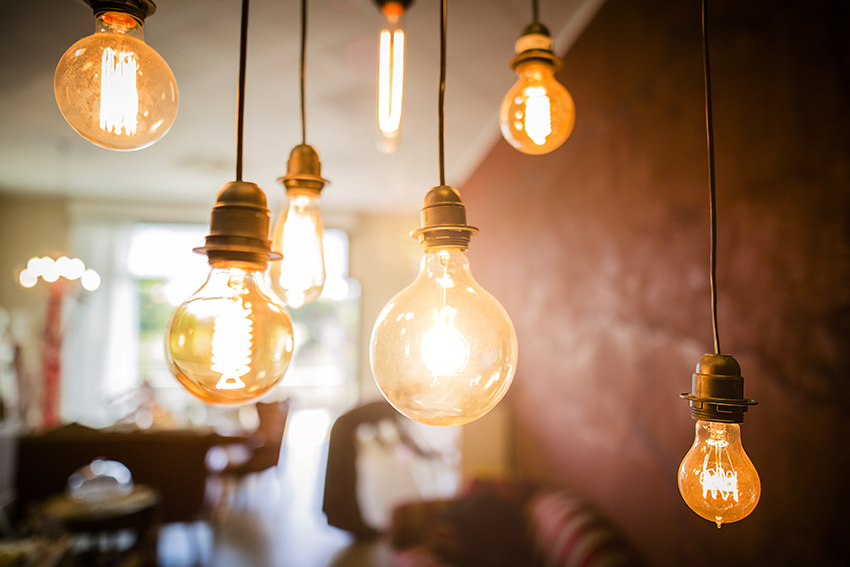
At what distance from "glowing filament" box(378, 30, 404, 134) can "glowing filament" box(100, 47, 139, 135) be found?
2.06ft

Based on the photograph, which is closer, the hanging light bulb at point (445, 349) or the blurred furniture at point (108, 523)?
the hanging light bulb at point (445, 349)

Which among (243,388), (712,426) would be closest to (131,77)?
(243,388)

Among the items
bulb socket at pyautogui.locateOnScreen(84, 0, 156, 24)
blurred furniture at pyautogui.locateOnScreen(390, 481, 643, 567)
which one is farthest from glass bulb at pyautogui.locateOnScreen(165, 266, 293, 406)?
blurred furniture at pyautogui.locateOnScreen(390, 481, 643, 567)

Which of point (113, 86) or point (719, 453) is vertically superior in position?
point (113, 86)

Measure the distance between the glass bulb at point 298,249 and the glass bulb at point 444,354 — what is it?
32 centimetres

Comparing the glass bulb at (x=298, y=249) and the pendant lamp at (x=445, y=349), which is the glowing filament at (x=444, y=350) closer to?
the pendant lamp at (x=445, y=349)

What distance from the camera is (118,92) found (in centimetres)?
63

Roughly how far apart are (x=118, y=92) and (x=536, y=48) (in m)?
0.73

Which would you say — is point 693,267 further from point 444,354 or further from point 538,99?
point 444,354

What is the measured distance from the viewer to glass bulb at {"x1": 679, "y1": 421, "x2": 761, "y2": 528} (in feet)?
1.98

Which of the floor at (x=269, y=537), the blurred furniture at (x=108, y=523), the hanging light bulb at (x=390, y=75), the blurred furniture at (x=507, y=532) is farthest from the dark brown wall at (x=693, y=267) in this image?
the blurred furniture at (x=108, y=523)

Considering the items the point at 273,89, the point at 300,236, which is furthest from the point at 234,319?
the point at 273,89

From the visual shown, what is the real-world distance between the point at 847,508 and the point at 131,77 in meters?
1.65

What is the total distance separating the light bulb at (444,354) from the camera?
0.52 metres
